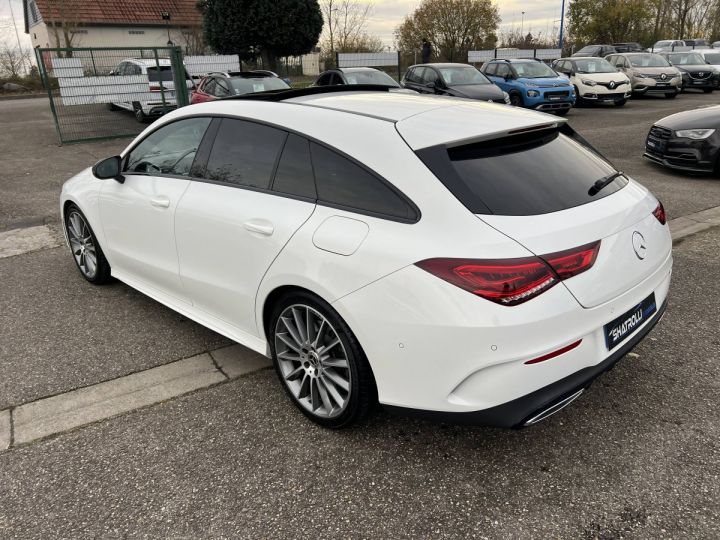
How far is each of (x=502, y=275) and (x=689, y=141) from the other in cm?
741

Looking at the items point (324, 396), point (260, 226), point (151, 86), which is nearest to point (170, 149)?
point (260, 226)

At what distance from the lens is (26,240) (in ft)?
19.6

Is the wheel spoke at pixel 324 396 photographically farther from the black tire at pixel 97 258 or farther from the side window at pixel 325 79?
the side window at pixel 325 79

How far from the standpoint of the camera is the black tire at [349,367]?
2469 mm

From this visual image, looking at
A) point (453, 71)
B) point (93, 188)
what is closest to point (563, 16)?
point (453, 71)

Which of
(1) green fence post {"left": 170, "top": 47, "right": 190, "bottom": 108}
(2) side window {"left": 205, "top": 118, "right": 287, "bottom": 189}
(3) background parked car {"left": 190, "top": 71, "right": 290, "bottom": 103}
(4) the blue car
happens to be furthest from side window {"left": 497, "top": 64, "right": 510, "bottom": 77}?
(2) side window {"left": 205, "top": 118, "right": 287, "bottom": 189}

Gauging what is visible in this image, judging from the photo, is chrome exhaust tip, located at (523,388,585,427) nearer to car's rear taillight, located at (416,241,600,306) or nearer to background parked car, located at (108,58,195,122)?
car's rear taillight, located at (416,241,600,306)

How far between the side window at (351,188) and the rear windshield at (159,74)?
12.3 meters

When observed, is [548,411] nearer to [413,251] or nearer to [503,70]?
[413,251]

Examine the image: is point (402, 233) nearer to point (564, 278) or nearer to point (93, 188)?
point (564, 278)

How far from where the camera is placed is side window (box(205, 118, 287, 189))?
9.66 ft

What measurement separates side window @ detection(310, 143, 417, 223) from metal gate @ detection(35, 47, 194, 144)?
438 inches

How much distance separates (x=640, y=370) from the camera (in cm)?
324

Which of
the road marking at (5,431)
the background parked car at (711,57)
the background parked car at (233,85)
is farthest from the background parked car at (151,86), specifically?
the background parked car at (711,57)
